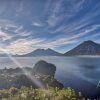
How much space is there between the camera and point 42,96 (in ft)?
93.2

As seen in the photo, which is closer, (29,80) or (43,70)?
(29,80)

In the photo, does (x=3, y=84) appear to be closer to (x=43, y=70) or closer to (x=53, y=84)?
(x=53, y=84)

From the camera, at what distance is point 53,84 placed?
67.6 meters

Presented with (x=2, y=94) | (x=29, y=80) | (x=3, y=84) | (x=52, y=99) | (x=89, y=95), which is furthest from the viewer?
(x=89, y=95)

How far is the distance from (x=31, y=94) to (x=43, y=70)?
262 ft

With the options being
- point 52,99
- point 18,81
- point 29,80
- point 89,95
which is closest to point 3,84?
point 18,81

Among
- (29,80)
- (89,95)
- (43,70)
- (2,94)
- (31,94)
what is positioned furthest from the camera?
(43,70)

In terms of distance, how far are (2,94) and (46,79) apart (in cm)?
3802

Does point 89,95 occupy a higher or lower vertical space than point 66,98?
lower

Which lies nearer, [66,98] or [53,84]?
[66,98]

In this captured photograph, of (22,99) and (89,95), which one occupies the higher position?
(22,99)

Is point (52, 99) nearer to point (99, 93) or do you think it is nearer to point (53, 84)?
point (53, 84)

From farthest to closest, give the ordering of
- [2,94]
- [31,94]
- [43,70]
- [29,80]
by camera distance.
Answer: [43,70]
[29,80]
[2,94]
[31,94]

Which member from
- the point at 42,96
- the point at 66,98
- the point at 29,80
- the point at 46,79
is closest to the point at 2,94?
the point at 42,96
